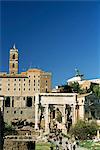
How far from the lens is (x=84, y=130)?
36.4m

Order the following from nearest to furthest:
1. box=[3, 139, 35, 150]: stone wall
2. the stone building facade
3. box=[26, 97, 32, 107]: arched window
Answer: box=[3, 139, 35, 150]: stone wall → box=[26, 97, 32, 107]: arched window → the stone building facade

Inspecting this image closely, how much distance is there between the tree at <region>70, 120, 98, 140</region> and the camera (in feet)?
118

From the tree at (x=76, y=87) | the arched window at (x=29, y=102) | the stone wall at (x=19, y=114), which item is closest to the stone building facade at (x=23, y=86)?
the arched window at (x=29, y=102)

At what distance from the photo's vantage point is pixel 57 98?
4416 centimetres

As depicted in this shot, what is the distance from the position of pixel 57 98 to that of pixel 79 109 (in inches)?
108

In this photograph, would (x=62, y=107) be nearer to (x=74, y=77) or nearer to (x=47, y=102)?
(x=47, y=102)

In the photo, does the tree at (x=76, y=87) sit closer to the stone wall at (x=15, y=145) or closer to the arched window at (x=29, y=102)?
the arched window at (x=29, y=102)

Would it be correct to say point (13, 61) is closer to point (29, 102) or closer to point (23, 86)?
point (23, 86)

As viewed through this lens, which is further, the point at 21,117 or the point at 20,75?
the point at 20,75

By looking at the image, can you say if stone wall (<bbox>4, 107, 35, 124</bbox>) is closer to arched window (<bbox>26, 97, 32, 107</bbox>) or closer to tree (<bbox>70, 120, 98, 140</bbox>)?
arched window (<bbox>26, 97, 32, 107</bbox>)

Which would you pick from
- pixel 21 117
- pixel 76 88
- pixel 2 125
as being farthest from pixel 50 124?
pixel 2 125

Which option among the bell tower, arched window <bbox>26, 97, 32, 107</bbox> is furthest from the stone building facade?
the bell tower

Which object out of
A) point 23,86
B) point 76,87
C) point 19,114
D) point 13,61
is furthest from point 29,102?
point 13,61

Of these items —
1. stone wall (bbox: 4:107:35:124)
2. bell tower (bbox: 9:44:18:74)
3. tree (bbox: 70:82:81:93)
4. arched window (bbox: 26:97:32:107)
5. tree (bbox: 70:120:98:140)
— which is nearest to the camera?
tree (bbox: 70:120:98:140)
